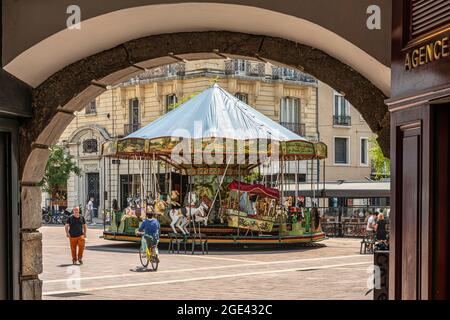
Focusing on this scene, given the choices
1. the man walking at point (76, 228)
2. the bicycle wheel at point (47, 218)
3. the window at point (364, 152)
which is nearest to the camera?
the man walking at point (76, 228)

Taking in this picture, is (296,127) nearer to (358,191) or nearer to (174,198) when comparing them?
(358,191)

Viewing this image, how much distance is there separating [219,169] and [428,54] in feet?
73.1

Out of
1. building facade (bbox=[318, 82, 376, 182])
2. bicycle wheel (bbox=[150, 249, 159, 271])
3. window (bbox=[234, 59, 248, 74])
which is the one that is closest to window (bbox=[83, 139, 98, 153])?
window (bbox=[234, 59, 248, 74])

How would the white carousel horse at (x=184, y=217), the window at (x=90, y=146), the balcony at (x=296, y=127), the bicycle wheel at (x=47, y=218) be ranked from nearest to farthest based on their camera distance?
the white carousel horse at (x=184, y=217)
the bicycle wheel at (x=47, y=218)
the balcony at (x=296, y=127)
the window at (x=90, y=146)

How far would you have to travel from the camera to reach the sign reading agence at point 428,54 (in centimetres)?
372

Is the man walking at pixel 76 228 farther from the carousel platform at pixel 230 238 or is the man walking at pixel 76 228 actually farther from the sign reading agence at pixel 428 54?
the sign reading agence at pixel 428 54

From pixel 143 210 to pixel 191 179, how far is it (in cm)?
193

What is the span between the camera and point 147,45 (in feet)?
23.1

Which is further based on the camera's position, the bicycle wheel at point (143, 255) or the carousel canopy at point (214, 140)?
the carousel canopy at point (214, 140)

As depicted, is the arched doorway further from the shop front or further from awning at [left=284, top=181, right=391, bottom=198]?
awning at [left=284, top=181, right=391, bottom=198]

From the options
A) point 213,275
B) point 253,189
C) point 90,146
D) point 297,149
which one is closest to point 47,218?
point 90,146

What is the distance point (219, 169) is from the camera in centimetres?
2614

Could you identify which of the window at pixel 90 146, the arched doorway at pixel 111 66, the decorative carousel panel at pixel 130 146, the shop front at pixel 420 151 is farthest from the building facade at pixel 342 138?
the shop front at pixel 420 151
